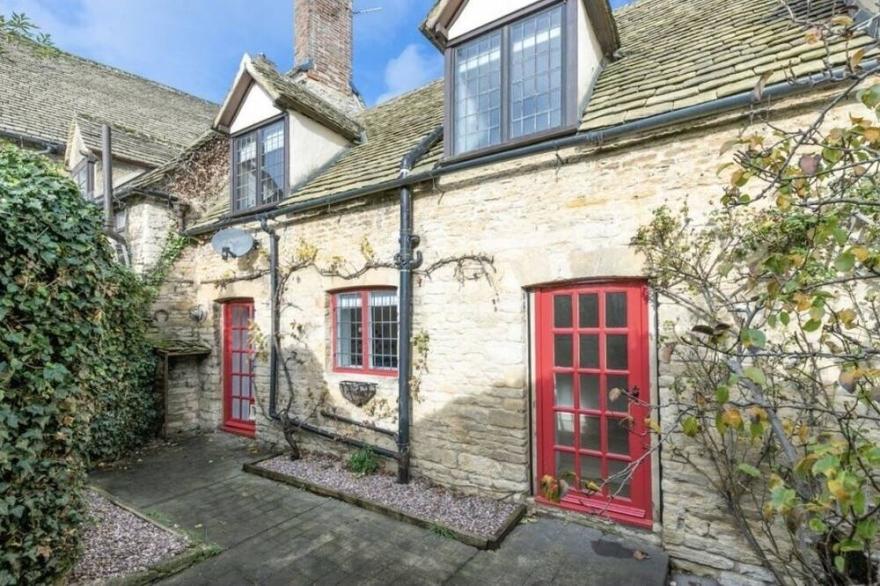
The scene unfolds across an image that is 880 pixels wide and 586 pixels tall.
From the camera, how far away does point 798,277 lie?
2.27m

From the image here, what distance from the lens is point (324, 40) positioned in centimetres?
1087

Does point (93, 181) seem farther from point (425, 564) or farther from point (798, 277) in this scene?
point (798, 277)

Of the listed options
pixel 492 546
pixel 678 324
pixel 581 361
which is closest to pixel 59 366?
pixel 492 546

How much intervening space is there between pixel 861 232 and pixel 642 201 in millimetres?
1670

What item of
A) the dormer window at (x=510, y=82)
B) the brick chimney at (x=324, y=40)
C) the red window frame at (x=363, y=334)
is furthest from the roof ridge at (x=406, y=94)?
the red window frame at (x=363, y=334)

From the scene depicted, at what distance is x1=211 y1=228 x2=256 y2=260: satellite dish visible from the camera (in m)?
7.71

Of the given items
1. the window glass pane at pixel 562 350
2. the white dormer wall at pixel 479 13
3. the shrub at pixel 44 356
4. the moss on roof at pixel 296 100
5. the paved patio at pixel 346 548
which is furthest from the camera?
the moss on roof at pixel 296 100

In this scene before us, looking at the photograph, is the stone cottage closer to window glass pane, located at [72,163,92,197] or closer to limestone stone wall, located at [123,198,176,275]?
limestone stone wall, located at [123,198,176,275]

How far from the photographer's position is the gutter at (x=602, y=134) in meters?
3.82

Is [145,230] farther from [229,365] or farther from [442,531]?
[442,531]

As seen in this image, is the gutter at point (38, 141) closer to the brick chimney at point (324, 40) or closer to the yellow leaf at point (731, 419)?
the brick chimney at point (324, 40)

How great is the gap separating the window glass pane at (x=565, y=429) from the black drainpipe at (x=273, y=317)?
15.3 ft

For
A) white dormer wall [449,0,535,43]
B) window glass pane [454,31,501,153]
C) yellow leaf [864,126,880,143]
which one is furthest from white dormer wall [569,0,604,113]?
yellow leaf [864,126,880,143]

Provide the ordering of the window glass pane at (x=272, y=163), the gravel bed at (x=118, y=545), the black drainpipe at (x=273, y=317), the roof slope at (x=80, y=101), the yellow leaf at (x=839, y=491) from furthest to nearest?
the roof slope at (x=80, y=101) < the window glass pane at (x=272, y=163) < the black drainpipe at (x=273, y=317) < the gravel bed at (x=118, y=545) < the yellow leaf at (x=839, y=491)
